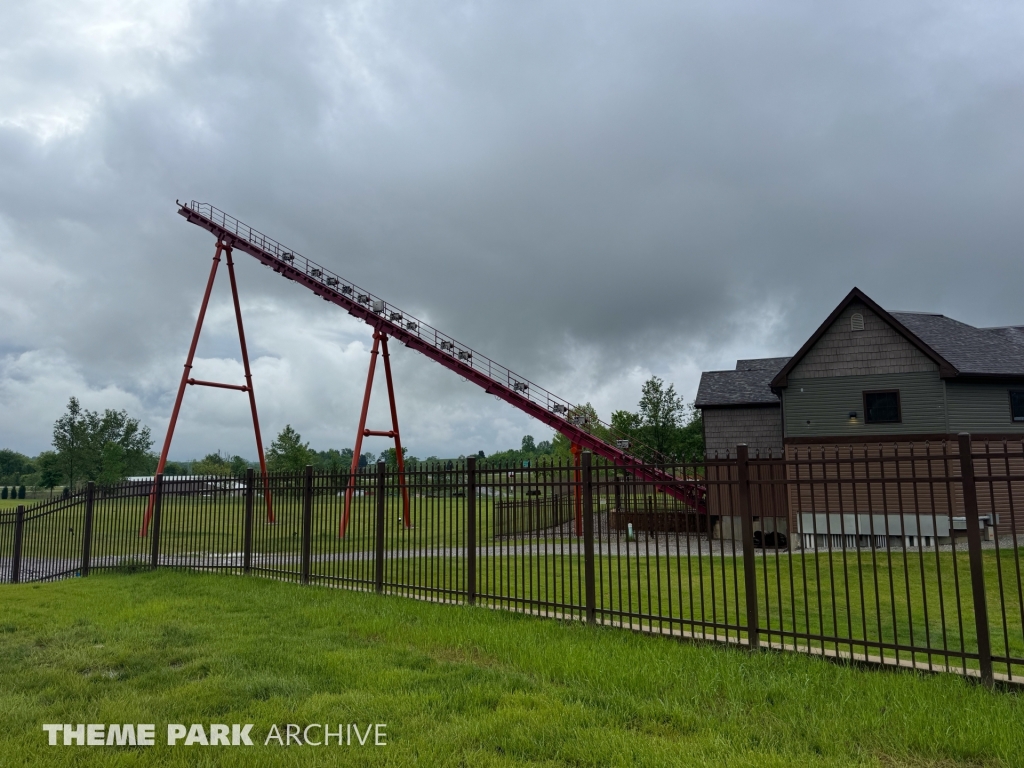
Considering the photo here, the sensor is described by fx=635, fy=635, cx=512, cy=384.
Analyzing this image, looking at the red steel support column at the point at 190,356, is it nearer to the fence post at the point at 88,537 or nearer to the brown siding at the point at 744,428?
the fence post at the point at 88,537

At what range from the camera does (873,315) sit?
67.3 feet

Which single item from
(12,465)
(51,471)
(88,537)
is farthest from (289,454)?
(12,465)

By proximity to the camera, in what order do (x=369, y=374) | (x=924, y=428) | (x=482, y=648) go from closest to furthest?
(x=482, y=648) → (x=924, y=428) → (x=369, y=374)

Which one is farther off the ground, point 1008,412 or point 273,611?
point 1008,412

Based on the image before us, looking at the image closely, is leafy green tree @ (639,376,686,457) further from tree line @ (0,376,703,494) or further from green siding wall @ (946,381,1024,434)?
green siding wall @ (946,381,1024,434)

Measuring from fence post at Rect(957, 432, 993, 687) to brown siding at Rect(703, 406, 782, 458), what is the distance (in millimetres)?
19283

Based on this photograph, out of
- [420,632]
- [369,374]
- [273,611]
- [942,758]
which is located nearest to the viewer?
[942,758]

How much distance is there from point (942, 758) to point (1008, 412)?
20.3m

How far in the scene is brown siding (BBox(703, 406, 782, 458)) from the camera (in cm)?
2455

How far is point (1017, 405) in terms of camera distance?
65.5ft

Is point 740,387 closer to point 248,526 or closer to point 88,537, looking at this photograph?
point 248,526

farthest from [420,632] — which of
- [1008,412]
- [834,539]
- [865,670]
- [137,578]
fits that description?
[1008,412]

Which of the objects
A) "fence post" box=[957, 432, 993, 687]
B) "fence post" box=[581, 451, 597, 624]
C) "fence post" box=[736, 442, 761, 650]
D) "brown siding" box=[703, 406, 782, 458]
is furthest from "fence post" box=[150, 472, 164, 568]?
"brown siding" box=[703, 406, 782, 458]

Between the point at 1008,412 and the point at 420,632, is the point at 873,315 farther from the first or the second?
the point at 420,632
